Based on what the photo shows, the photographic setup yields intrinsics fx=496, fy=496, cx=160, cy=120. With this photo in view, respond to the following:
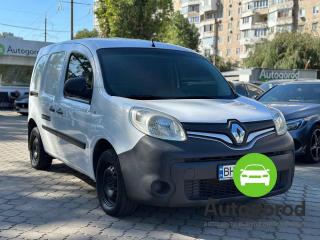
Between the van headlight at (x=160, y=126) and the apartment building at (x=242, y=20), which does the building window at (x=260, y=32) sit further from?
the van headlight at (x=160, y=126)

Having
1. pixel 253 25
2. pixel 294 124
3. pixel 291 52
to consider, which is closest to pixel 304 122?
pixel 294 124

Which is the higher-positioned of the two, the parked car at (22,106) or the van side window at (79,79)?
the van side window at (79,79)

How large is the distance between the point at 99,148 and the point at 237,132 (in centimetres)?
Result: 150

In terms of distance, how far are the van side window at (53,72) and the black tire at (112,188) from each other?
71.5 inches

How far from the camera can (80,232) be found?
461 centimetres

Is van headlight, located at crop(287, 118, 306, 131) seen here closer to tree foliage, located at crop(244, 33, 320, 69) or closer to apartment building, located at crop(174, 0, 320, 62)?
tree foliage, located at crop(244, 33, 320, 69)

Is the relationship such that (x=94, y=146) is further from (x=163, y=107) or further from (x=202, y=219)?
(x=202, y=219)

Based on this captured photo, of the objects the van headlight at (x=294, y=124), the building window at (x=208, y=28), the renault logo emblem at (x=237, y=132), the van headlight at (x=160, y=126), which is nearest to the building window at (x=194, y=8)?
the building window at (x=208, y=28)

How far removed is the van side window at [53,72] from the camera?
21.5 ft

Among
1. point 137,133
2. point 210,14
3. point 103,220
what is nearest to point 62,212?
point 103,220

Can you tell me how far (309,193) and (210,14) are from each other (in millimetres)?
93632

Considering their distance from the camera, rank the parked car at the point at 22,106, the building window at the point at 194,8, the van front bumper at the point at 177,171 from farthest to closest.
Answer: the building window at the point at 194,8 → the parked car at the point at 22,106 → the van front bumper at the point at 177,171

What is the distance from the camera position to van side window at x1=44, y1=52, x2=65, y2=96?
21.5ft

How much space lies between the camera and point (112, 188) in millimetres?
5004
